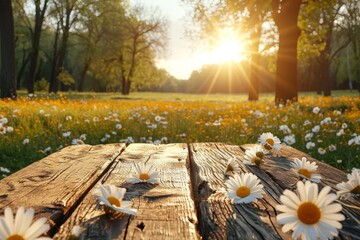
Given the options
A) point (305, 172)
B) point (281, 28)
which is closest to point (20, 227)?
point (305, 172)

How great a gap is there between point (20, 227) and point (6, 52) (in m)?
15.6

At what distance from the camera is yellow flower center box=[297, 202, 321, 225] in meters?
1.17

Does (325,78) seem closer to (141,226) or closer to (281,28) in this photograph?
(281,28)

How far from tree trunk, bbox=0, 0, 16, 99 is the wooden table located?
13.5 m

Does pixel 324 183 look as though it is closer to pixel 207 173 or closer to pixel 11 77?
pixel 207 173

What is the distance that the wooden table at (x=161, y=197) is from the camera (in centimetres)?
128

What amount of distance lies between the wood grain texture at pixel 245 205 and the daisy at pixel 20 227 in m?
0.55

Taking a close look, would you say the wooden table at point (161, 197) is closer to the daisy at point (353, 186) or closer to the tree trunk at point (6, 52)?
the daisy at point (353, 186)

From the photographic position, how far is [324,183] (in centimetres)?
195

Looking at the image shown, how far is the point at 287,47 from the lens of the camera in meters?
14.1

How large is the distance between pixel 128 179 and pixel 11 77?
14.6 m

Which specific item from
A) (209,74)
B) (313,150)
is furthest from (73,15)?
(209,74)

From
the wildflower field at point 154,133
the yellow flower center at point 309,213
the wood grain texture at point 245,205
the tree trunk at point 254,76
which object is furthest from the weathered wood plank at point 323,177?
the tree trunk at point 254,76

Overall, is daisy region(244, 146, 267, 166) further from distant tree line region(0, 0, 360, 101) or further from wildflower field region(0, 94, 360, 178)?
distant tree line region(0, 0, 360, 101)
